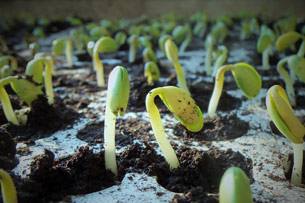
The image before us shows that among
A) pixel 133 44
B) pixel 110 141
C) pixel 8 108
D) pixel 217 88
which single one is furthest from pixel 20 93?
pixel 133 44

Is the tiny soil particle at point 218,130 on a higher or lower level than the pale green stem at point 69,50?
lower

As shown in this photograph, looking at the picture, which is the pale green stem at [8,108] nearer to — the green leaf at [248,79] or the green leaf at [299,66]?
the green leaf at [248,79]

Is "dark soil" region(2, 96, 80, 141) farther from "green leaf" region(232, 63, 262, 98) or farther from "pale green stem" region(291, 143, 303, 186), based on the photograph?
"pale green stem" region(291, 143, 303, 186)

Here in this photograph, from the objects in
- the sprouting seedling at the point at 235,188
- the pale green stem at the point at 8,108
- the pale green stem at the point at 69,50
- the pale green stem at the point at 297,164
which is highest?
the pale green stem at the point at 69,50

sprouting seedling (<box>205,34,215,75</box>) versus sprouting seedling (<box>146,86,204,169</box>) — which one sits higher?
sprouting seedling (<box>205,34,215,75</box>)

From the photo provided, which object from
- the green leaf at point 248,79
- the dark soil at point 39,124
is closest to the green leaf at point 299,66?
the green leaf at point 248,79

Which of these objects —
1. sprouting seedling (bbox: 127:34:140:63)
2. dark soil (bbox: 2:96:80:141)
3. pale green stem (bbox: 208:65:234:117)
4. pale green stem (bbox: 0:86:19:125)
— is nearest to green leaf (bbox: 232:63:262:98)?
pale green stem (bbox: 208:65:234:117)

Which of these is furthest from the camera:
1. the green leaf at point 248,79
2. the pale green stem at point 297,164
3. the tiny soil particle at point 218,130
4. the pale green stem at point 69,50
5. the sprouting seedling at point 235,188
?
the pale green stem at point 69,50
